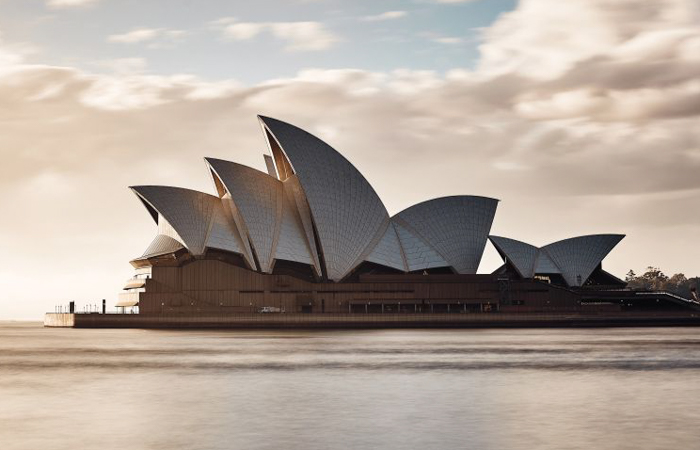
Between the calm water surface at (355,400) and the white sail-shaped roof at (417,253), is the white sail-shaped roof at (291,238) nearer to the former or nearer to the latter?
the white sail-shaped roof at (417,253)

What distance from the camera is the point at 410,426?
22375mm

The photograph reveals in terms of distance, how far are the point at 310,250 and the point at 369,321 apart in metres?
8.96

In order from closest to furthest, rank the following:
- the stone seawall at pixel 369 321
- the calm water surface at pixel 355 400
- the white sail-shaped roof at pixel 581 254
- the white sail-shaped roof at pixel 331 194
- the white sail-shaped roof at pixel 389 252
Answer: the calm water surface at pixel 355 400 → the white sail-shaped roof at pixel 331 194 → the stone seawall at pixel 369 321 → the white sail-shaped roof at pixel 389 252 → the white sail-shaped roof at pixel 581 254

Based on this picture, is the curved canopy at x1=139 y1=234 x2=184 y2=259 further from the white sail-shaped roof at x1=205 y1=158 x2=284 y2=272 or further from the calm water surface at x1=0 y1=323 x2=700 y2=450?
the calm water surface at x1=0 y1=323 x2=700 y2=450

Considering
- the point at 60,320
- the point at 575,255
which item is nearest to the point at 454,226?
the point at 575,255

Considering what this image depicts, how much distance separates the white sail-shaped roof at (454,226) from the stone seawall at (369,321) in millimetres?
10080

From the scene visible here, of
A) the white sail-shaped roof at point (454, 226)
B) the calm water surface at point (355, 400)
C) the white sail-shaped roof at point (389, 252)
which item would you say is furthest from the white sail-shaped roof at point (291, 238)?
the calm water surface at point (355, 400)

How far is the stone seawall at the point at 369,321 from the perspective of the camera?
86.8 m

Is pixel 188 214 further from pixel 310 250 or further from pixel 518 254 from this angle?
pixel 518 254

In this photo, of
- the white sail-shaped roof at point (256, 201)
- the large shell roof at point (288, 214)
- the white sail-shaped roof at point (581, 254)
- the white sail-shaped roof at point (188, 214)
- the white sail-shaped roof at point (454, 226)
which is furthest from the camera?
the white sail-shaped roof at point (581, 254)

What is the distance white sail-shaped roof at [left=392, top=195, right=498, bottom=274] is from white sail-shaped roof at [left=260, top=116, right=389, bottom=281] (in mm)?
5794

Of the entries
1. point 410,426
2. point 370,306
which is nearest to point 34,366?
point 410,426

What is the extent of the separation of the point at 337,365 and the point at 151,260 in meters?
55.7

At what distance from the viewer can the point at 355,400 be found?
2788 centimetres
